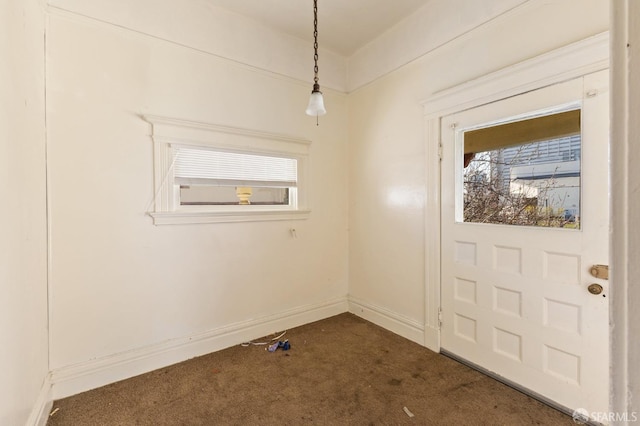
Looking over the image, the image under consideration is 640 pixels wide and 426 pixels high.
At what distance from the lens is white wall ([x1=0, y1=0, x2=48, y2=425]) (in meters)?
1.30

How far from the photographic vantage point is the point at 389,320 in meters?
2.96

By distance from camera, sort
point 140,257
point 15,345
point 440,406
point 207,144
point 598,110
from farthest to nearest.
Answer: point 207,144 → point 140,257 → point 440,406 → point 598,110 → point 15,345

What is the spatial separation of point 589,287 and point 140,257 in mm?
2961

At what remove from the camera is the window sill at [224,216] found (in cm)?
233

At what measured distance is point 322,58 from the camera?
3.18 m

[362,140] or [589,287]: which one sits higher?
[362,140]

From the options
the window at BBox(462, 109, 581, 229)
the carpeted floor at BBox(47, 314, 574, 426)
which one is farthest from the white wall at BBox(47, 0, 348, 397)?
the window at BBox(462, 109, 581, 229)

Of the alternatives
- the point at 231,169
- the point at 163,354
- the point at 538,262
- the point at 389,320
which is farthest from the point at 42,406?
the point at 538,262

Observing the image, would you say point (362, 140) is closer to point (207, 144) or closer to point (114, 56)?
point (207, 144)

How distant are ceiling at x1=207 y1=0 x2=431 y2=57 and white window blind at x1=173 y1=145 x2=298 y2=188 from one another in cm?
122

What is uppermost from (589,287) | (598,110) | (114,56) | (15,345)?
(114,56)

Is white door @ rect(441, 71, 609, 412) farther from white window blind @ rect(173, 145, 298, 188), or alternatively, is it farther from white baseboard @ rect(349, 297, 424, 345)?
white window blind @ rect(173, 145, 298, 188)

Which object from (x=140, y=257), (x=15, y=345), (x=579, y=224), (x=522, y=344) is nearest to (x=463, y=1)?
(x=579, y=224)

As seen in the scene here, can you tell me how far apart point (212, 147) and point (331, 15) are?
1.57m
